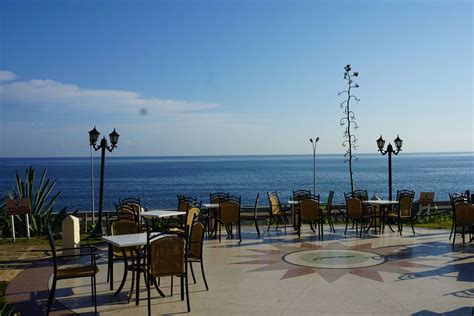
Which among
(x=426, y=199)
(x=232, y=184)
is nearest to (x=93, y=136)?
(x=426, y=199)

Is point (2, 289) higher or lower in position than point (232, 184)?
higher

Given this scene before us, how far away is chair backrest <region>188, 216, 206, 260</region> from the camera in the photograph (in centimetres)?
697

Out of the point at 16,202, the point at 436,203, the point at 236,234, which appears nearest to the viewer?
the point at 16,202

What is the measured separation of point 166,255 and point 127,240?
0.89 meters

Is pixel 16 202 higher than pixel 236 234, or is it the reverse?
pixel 16 202

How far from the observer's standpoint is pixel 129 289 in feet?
23.6

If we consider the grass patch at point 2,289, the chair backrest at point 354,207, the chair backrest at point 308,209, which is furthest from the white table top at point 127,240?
the chair backrest at point 354,207

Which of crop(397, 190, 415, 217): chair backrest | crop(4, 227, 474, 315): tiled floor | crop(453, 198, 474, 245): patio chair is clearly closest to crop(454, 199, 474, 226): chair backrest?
crop(453, 198, 474, 245): patio chair

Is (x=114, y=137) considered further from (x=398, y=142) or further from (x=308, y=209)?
(x=398, y=142)

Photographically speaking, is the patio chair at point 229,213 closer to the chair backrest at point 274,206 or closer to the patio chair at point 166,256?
the chair backrest at point 274,206

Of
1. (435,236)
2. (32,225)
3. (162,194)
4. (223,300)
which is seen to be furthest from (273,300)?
(162,194)

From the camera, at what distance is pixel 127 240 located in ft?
22.0

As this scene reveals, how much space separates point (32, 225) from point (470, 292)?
1042 centimetres

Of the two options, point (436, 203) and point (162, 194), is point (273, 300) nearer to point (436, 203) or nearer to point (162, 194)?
point (436, 203)
